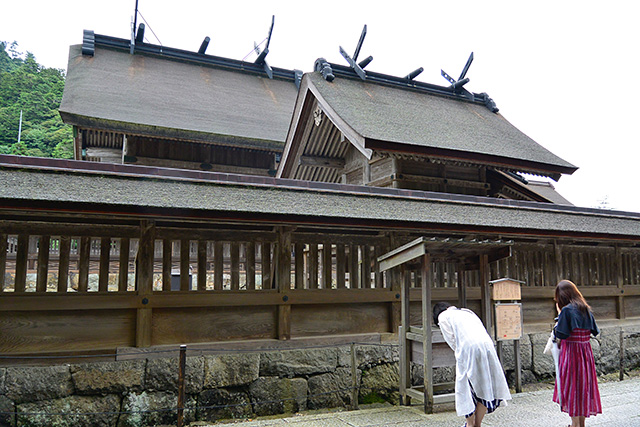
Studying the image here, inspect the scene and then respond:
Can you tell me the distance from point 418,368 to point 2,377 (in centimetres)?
603

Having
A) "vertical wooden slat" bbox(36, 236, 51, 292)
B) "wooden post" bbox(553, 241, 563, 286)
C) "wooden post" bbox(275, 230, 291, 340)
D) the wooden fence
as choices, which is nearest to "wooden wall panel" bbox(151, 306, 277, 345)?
the wooden fence

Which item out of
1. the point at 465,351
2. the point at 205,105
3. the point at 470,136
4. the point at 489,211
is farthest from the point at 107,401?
the point at 205,105

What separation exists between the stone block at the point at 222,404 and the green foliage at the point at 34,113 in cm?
2948

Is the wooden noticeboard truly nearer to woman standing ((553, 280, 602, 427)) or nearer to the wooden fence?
the wooden fence

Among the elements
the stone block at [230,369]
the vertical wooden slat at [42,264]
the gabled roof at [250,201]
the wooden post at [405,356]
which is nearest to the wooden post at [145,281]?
the gabled roof at [250,201]

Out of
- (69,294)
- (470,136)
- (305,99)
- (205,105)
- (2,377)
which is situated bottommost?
(2,377)

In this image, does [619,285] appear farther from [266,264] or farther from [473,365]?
[266,264]

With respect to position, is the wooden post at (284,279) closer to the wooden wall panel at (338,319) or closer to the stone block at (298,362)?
the wooden wall panel at (338,319)

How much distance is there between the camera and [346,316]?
7629mm

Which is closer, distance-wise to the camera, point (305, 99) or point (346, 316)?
point (346, 316)

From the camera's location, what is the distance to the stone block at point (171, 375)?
621cm

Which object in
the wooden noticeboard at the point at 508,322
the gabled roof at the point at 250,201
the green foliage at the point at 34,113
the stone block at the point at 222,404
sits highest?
the green foliage at the point at 34,113

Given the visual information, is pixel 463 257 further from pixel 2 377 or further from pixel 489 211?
pixel 2 377

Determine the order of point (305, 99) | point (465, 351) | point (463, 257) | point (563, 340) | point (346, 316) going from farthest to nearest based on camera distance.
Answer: point (305, 99)
point (346, 316)
point (463, 257)
point (563, 340)
point (465, 351)
